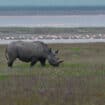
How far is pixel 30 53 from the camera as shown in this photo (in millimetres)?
24562

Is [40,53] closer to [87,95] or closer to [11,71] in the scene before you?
[11,71]

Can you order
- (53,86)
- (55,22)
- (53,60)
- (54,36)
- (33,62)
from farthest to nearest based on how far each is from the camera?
1. (55,22)
2. (54,36)
3. (53,60)
4. (33,62)
5. (53,86)

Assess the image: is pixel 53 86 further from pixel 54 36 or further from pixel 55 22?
pixel 55 22

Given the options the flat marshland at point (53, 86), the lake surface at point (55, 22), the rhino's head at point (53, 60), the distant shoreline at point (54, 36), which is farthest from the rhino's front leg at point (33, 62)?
the lake surface at point (55, 22)

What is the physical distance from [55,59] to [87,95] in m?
8.50

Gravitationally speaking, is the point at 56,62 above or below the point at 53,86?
above

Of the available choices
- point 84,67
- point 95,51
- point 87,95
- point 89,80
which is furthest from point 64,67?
point 95,51

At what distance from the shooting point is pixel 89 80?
18.9 meters

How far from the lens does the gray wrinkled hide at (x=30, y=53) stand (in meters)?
24.5

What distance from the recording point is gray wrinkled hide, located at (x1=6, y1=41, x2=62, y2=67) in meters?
24.5

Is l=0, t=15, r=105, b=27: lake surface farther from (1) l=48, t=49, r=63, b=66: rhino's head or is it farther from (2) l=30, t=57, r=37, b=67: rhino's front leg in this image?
(2) l=30, t=57, r=37, b=67: rhino's front leg

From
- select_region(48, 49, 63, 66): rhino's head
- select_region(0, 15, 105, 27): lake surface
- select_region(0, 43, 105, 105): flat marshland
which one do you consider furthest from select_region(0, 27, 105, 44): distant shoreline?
select_region(0, 43, 105, 105): flat marshland

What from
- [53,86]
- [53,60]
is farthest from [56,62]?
[53,86]

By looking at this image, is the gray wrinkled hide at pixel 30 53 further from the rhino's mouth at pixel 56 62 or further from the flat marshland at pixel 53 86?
the flat marshland at pixel 53 86
